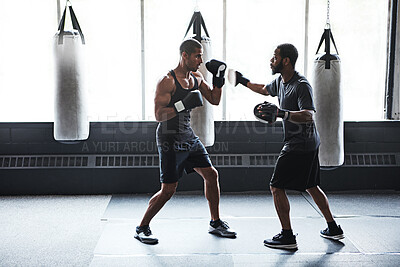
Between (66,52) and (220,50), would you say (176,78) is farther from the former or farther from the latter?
(220,50)

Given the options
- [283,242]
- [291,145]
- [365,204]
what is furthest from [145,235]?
[365,204]

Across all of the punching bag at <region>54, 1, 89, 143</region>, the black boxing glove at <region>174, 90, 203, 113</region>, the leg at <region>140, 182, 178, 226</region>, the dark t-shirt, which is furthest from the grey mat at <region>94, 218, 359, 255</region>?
the black boxing glove at <region>174, 90, 203, 113</region>

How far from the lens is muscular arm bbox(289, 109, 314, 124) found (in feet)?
9.25

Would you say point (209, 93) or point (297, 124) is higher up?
point (209, 93)

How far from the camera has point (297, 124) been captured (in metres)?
2.97

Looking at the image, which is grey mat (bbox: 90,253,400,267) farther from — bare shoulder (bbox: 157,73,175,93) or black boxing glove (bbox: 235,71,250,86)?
black boxing glove (bbox: 235,71,250,86)

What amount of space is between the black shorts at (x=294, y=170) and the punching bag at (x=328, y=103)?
57cm

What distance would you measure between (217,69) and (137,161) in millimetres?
1808

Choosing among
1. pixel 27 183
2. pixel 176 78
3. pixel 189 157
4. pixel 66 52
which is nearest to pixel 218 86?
pixel 176 78

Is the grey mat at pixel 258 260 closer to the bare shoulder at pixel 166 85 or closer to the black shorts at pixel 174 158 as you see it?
the black shorts at pixel 174 158

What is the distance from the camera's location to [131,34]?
14.8 feet

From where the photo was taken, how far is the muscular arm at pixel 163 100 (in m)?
3.05

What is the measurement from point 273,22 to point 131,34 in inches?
57.7

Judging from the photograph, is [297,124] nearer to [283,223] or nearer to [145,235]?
[283,223]
